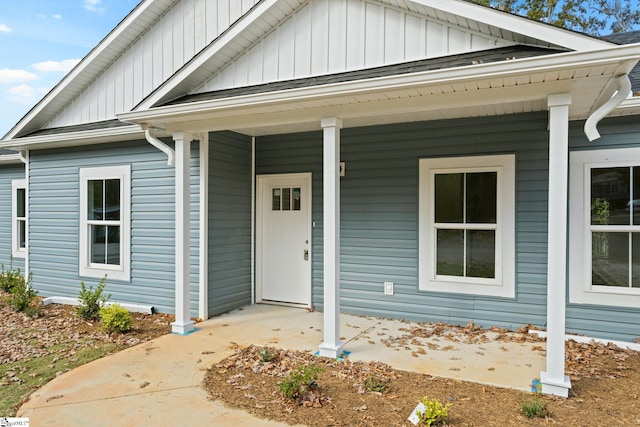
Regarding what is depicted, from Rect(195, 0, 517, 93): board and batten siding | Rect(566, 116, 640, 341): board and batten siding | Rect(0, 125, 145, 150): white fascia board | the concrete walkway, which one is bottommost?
the concrete walkway

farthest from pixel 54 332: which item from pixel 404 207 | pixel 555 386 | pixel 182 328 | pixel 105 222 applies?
pixel 555 386

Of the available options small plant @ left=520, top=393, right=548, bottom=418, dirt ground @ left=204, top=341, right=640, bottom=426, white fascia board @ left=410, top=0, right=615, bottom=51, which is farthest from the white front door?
small plant @ left=520, top=393, right=548, bottom=418

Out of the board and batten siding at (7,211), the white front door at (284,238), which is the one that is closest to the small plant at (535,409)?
the white front door at (284,238)

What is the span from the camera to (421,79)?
3.68 meters

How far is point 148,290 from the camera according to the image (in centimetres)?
645

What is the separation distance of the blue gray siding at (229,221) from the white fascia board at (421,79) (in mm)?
1152

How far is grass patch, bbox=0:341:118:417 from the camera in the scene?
3.51m

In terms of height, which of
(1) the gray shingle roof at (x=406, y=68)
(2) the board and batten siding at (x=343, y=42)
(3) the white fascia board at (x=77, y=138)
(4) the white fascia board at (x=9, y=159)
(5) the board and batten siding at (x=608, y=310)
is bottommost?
(5) the board and batten siding at (x=608, y=310)

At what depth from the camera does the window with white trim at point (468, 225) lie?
512 centimetres

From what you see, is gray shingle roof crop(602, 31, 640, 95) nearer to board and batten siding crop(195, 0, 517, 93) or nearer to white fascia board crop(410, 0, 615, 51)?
white fascia board crop(410, 0, 615, 51)

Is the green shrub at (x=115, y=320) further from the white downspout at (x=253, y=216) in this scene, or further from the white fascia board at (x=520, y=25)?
the white fascia board at (x=520, y=25)

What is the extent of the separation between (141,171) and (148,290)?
5.99 feet

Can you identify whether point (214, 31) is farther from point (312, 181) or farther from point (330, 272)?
point (330, 272)

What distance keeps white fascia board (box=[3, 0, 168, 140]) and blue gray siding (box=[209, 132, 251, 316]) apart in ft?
8.75
